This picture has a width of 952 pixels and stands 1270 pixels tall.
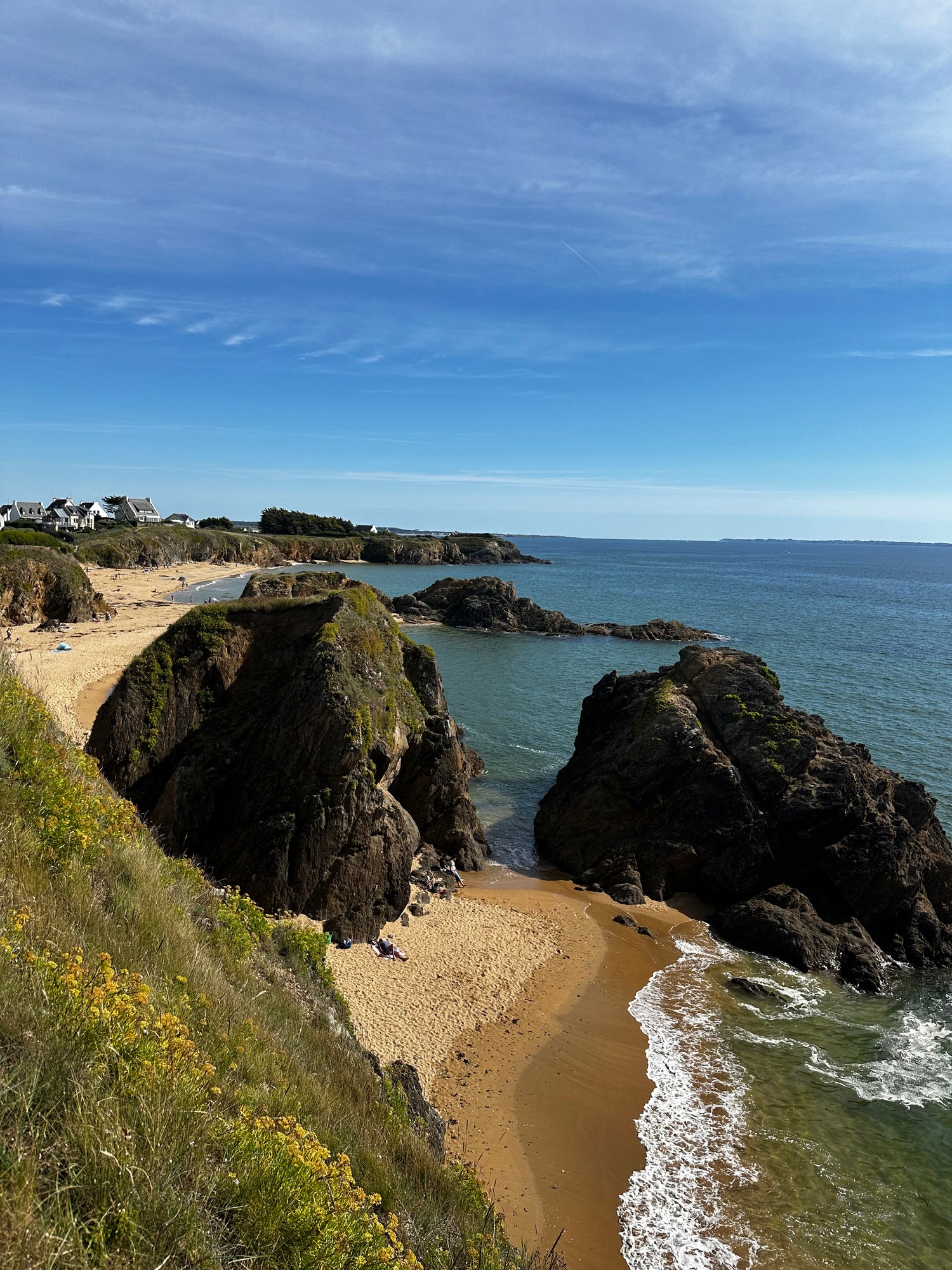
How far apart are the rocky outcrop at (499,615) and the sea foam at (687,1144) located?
58.2 metres

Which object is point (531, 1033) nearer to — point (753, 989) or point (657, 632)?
point (753, 989)

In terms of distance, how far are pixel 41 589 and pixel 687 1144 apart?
56699 mm

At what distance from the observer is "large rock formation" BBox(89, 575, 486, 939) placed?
17094 mm

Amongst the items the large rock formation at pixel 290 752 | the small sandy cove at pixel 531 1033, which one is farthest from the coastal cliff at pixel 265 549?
the small sandy cove at pixel 531 1033

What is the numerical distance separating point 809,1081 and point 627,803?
10.3m

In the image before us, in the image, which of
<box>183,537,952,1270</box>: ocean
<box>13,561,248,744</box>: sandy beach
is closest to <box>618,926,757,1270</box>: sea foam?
<box>183,537,952,1270</box>: ocean

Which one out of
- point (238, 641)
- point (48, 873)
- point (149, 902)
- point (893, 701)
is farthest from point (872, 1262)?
point (893, 701)

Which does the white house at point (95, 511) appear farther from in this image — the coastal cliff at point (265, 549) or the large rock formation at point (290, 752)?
the large rock formation at point (290, 752)

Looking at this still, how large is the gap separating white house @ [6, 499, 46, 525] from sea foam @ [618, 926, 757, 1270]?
459 ft

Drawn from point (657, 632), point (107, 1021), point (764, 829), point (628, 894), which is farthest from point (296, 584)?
point (657, 632)

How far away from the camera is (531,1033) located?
1584 centimetres

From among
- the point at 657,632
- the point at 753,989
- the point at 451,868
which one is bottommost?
the point at 753,989

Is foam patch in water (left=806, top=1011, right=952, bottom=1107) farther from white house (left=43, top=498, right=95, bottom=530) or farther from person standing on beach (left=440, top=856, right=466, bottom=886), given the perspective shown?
white house (left=43, top=498, right=95, bottom=530)

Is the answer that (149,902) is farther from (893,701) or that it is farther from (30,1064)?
(893,701)
